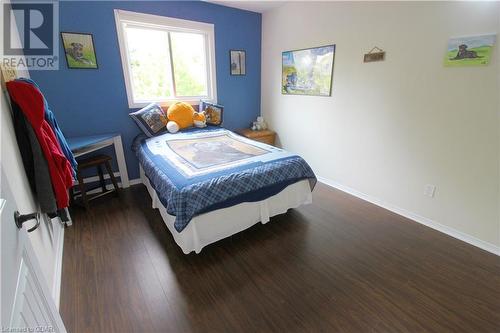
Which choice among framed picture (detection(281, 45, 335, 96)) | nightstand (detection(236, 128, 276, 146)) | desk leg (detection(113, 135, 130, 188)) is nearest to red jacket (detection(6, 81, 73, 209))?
desk leg (detection(113, 135, 130, 188))

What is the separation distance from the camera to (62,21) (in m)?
2.52

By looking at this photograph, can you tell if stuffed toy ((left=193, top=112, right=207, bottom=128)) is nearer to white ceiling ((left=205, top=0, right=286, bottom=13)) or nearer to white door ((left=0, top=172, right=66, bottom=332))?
white ceiling ((left=205, top=0, right=286, bottom=13))

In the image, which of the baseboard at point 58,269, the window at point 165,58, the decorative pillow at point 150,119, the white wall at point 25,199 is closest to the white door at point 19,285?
the white wall at point 25,199

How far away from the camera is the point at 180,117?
329 centimetres

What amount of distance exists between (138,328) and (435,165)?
108 inches

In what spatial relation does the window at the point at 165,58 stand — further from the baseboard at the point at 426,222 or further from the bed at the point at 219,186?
the baseboard at the point at 426,222

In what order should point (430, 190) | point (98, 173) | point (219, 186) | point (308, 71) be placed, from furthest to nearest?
point (308, 71) < point (98, 173) < point (430, 190) < point (219, 186)

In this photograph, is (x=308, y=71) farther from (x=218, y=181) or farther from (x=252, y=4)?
(x=218, y=181)

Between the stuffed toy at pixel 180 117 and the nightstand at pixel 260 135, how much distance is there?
0.82m

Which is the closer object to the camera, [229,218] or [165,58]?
[229,218]

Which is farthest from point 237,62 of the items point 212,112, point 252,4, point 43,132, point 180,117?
point 43,132

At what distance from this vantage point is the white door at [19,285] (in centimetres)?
66

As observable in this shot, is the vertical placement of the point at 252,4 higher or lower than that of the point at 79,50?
higher

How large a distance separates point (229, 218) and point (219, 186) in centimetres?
32
